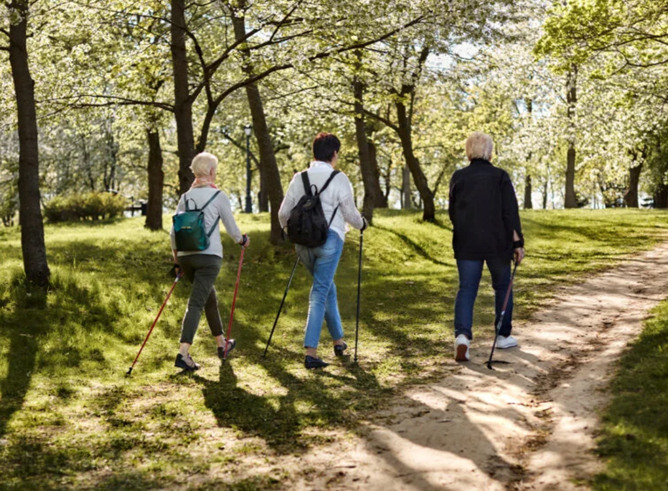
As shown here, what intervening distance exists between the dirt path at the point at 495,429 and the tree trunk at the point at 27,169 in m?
6.73

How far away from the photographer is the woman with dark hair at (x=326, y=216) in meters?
Answer: 7.12

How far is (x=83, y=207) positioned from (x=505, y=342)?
2331cm

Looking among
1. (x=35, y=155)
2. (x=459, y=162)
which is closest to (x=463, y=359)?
(x=35, y=155)

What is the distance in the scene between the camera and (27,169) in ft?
35.9

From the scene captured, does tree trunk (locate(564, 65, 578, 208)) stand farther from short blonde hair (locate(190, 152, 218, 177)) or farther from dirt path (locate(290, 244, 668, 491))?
short blonde hair (locate(190, 152, 218, 177))

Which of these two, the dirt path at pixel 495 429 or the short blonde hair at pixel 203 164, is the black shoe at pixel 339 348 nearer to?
the dirt path at pixel 495 429

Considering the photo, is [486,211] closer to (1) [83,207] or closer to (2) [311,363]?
(2) [311,363]

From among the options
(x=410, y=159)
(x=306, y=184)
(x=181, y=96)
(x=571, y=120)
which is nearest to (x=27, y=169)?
(x=181, y=96)

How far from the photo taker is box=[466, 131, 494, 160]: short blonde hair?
722 cm

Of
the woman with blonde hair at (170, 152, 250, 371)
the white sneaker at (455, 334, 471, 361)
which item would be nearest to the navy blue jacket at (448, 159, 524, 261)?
the white sneaker at (455, 334, 471, 361)

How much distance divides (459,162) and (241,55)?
111 ft

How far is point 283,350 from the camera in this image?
873 cm

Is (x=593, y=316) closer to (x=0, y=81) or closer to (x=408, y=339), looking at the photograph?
(x=408, y=339)

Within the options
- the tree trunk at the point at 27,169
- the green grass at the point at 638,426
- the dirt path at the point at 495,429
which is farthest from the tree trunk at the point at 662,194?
the green grass at the point at 638,426
